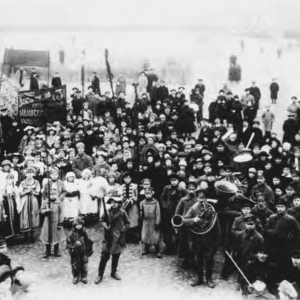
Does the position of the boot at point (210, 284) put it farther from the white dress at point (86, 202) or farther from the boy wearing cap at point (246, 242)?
the white dress at point (86, 202)

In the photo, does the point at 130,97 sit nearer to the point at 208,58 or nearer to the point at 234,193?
the point at 208,58

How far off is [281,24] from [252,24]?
272mm

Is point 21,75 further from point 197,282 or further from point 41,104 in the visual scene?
point 197,282

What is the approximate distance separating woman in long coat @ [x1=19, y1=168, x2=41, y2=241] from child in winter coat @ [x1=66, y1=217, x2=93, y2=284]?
47 centimetres

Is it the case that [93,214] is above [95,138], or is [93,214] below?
below

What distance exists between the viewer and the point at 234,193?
19.8 ft

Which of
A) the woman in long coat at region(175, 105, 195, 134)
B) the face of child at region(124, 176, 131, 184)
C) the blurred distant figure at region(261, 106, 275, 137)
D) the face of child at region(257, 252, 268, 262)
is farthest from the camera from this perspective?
the woman in long coat at region(175, 105, 195, 134)

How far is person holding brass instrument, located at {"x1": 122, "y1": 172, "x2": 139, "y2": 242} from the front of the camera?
6.10 m

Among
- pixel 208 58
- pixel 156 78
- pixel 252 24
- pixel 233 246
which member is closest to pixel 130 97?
pixel 156 78

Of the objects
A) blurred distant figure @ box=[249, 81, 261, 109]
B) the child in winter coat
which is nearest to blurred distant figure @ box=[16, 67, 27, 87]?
the child in winter coat

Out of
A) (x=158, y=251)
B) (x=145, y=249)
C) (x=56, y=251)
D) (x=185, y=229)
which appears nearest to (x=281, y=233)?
(x=185, y=229)

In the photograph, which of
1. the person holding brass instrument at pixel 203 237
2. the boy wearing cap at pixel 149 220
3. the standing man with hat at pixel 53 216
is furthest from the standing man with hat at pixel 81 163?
the person holding brass instrument at pixel 203 237

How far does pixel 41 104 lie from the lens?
21.0ft

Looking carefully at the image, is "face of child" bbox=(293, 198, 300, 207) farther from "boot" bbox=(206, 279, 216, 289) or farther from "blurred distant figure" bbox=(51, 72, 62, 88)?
"blurred distant figure" bbox=(51, 72, 62, 88)
